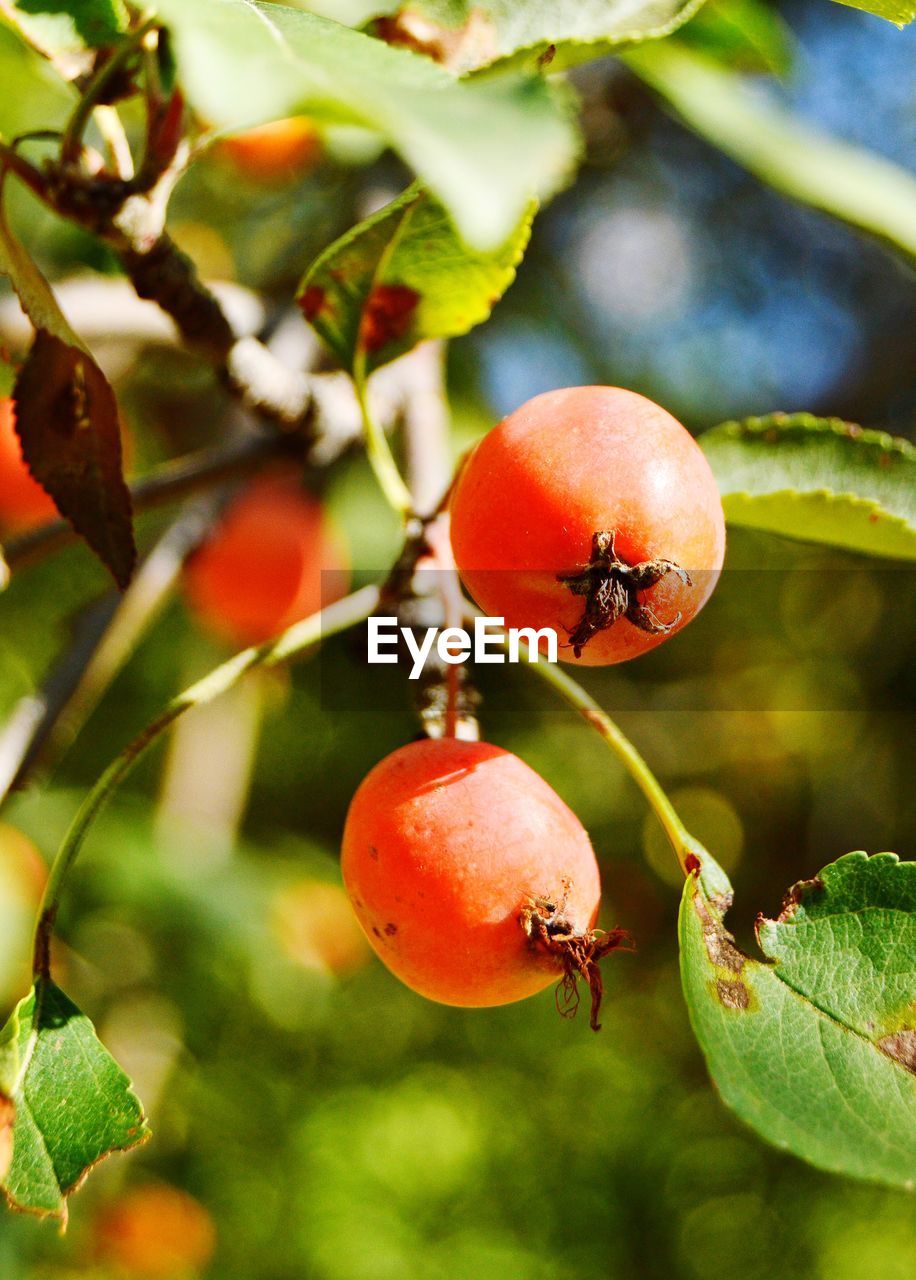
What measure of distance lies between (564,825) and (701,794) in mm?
2891

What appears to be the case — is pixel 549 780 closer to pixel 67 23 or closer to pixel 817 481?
pixel 817 481

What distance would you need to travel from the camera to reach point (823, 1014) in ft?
2.54

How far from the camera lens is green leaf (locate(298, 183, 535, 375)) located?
0.89 m

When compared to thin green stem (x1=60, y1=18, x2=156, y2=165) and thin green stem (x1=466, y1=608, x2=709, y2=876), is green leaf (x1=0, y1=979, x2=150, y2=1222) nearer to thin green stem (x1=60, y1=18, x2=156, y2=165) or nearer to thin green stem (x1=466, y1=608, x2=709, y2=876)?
thin green stem (x1=466, y1=608, x2=709, y2=876)

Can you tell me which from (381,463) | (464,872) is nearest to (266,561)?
(381,463)

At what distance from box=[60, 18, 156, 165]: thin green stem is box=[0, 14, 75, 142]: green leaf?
1.18 feet

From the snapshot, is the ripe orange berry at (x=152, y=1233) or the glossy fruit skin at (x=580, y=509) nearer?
the glossy fruit skin at (x=580, y=509)

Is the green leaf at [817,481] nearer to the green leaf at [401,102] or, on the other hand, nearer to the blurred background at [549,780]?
the green leaf at [401,102]

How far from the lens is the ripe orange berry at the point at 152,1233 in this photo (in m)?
2.82

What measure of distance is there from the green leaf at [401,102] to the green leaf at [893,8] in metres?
0.41

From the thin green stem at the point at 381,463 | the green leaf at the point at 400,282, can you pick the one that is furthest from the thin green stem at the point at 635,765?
the green leaf at the point at 400,282

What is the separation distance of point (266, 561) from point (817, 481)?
3.51 ft

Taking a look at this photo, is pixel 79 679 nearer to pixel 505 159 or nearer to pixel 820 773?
pixel 505 159

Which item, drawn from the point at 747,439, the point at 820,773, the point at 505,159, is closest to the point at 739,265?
the point at 820,773
